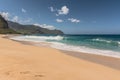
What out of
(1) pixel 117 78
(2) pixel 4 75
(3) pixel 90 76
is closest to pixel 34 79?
(2) pixel 4 75

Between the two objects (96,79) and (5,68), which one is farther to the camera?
(5,68)

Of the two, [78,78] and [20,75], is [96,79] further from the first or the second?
[20,75]

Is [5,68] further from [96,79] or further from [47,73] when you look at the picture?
[96,79]

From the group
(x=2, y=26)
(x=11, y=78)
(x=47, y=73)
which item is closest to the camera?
(x=11, y=78)

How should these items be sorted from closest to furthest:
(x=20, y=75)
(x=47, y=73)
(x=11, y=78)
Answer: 1. (x=11, y=78)
2. (x=20, y=75)
3. (x=47, y=73)

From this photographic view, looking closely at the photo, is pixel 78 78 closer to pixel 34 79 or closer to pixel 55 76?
pixel 55 76

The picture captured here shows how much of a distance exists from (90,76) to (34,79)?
2.03m

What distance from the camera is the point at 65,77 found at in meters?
5.40

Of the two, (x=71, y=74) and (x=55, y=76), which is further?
(x=71, y=74)

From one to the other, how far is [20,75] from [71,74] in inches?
70.2

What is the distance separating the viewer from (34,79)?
4980 mm

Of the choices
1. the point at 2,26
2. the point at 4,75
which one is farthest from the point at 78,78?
the point at 2,26

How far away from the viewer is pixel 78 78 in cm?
543

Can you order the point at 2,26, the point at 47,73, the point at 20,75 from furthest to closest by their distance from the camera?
the point at 2,26, the point at 47,73, the point at 20,75
